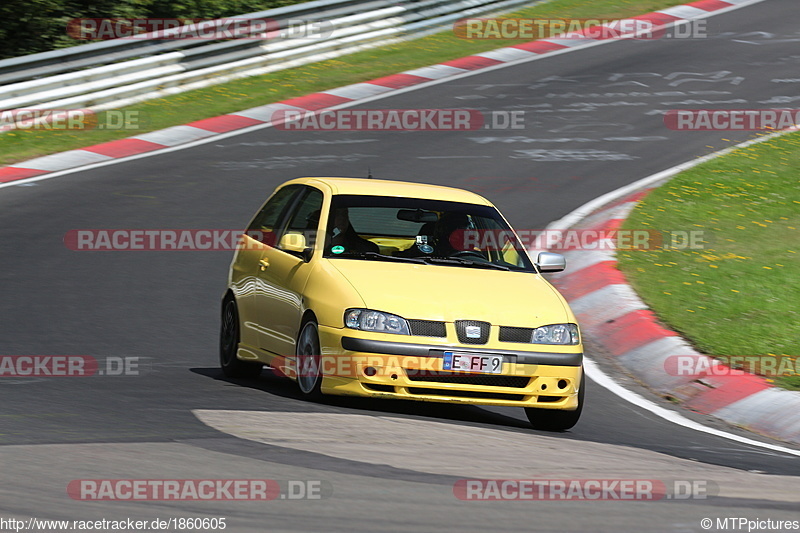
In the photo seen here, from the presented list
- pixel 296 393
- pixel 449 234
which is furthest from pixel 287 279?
pixel 449 234

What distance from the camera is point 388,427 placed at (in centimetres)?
763

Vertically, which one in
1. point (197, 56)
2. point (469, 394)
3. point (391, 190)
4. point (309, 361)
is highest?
point (391, 190)

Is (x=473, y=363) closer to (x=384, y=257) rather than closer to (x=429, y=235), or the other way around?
(x=384, y=257)

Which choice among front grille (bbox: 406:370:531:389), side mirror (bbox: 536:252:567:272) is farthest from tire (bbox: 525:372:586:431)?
side mirror (bbox: 536:252:567:272)

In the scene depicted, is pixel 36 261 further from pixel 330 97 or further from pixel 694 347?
pixel 330 97

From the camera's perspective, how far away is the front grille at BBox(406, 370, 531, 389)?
26.7 ft

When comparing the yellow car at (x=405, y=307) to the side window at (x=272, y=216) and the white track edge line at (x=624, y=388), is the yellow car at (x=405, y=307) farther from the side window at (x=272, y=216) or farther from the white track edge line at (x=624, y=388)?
the white track edge line at (x=624, y=388)

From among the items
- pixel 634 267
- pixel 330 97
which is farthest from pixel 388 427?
pixel 330 97

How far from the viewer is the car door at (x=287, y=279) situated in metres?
8.86

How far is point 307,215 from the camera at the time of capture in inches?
375

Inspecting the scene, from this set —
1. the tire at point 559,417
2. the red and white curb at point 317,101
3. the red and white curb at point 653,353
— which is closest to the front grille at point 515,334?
the tire at point 559,417

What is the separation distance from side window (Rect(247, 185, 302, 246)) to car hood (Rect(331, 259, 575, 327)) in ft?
4.10

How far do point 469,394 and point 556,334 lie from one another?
0.70 metres

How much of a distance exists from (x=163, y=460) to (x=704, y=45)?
71.3 ft
